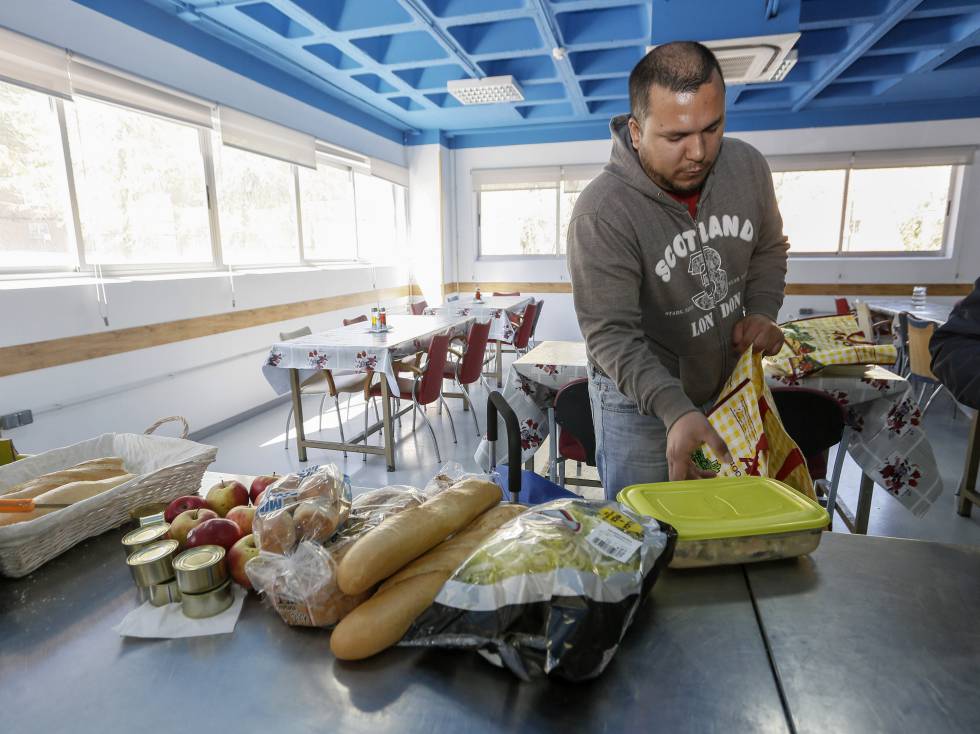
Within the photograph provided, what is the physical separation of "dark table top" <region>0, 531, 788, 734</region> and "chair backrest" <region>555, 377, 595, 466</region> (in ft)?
3.63

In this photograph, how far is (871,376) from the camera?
1.93 m

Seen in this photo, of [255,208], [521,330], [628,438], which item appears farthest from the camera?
[521,330]

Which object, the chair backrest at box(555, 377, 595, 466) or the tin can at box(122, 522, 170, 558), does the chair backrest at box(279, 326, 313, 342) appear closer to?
the chair backrest at box(555, 377, 595, 466)

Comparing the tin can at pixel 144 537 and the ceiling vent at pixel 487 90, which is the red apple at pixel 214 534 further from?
the ceiling vent at pixel 487 90

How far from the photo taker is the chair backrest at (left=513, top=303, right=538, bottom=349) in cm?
509

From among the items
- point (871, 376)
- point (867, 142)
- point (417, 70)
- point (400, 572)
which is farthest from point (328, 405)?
point (867, 142)

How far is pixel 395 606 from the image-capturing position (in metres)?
0.64

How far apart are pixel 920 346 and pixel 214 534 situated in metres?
4.18

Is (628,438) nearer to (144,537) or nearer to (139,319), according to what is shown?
(144,537)

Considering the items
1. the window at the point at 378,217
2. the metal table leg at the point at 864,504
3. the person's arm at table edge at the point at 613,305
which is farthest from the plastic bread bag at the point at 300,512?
the window at the point at 378,217

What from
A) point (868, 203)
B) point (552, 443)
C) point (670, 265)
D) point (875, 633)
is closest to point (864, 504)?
point (552, 443)

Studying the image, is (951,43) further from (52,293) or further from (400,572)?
(52,293)

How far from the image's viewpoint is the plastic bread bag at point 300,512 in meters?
0.72

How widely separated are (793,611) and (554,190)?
22.9 feet
